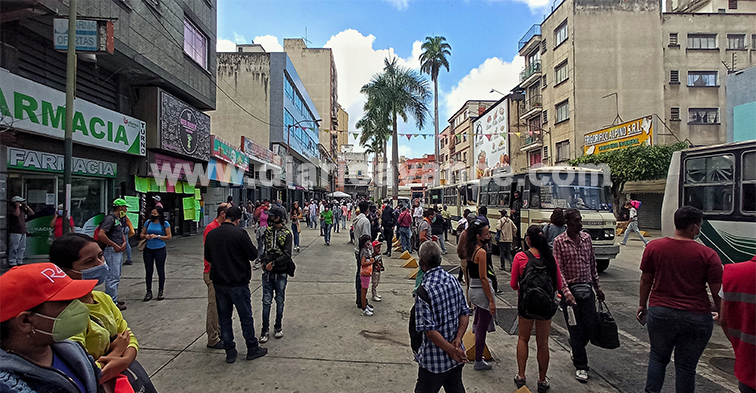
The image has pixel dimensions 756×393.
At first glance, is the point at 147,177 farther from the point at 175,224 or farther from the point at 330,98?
the point at 330,98

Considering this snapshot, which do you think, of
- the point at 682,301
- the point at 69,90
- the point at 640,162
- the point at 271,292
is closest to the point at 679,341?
the point at 682,301

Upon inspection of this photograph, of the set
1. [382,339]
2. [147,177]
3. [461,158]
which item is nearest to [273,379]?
[382,339]

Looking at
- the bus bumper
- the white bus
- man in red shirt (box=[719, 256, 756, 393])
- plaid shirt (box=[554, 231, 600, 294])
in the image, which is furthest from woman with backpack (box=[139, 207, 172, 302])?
the bus bumper

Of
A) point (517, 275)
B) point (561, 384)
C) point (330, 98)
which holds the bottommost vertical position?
point (561, 384)

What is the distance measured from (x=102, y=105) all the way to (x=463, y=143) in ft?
155

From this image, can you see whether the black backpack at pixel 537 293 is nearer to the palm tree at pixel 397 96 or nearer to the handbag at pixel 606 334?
the handbag at pixel 606 334

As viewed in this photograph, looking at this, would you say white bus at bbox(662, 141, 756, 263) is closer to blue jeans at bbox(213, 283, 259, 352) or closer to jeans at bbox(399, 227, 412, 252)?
jeans at bbox(399, 227, 412, 252)

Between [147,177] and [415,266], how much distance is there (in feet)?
33.6

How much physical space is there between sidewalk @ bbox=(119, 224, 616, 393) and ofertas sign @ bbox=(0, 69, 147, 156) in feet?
13.7

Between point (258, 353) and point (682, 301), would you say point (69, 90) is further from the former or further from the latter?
point (682, 301)

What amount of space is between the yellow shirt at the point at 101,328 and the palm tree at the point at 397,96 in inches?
995

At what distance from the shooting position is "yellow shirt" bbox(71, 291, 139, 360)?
187 centimetres

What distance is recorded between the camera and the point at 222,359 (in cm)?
437

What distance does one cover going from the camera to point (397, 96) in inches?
1085
